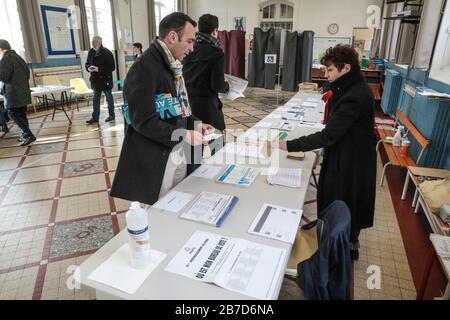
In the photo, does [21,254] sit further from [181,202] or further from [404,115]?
[404,115]

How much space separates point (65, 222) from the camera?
2553 millimetres

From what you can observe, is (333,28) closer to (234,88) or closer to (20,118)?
(234,88)

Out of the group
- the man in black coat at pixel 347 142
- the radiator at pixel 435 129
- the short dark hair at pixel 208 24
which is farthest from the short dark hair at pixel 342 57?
the radiator at pixel 435 129

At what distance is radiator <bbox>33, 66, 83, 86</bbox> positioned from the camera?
20.7 ft

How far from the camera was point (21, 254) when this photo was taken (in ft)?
7.13

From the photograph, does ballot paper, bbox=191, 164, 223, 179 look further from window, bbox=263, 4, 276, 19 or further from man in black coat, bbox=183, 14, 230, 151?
window, bbox=263, 4, 276, 19

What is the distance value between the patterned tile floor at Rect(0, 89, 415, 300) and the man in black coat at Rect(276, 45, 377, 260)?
49 cm

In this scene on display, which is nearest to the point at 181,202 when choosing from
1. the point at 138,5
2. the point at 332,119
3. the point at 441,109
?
the point at 332,119

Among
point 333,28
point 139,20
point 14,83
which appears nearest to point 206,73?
point 14,83

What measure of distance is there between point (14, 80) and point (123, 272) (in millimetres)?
4373

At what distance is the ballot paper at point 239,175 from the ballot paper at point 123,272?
0.66 metres

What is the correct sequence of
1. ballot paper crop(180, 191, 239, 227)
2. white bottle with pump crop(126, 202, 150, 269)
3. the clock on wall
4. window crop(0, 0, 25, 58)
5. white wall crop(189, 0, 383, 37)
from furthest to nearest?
1. the clock on wall
2. white wall crop(189, 0, 383, 37)
3. window crop(0, 0, 25, 58)
4. ballot paper crop(180, 191, 239, 227)
5. white bottle with pump crop(126, 202, 150, 269)

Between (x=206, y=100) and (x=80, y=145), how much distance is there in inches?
109

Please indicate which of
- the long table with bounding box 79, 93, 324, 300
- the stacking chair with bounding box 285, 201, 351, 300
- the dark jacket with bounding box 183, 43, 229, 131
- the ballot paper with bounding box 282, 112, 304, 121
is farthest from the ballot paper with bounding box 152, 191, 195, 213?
the ballot paper with bounding box 282, 112, 304, 121
